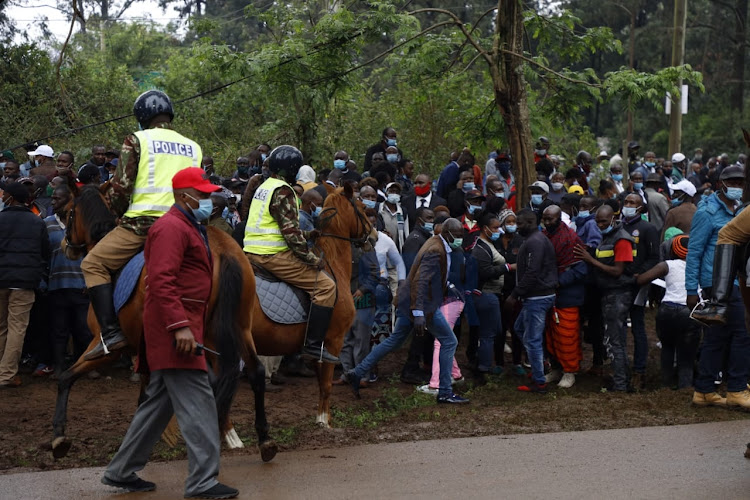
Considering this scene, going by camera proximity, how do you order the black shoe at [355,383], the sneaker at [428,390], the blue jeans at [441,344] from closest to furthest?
the blue jeans at [441,344], the black shoe at [355,383], the sneaker at [428,390]

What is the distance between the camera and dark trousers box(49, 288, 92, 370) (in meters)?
11.5

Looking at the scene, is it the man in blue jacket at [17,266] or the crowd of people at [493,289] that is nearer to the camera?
the crowd of people at [493,289]

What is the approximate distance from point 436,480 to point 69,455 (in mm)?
3233

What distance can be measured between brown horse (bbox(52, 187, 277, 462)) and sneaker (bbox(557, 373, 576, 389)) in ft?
16.6

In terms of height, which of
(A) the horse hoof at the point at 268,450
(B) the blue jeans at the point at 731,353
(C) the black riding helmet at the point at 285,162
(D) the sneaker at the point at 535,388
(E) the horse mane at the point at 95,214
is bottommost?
(D) the sneaker at the point at 535,388

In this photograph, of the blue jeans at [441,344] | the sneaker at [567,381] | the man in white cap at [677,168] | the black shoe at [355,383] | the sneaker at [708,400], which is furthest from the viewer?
the man in white cap at [677,168]

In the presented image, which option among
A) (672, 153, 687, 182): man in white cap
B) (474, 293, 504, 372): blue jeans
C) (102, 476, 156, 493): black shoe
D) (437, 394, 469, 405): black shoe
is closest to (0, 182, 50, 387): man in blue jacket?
(437, 394, 469, 405): black shoe

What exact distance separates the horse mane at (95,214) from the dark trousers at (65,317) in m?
3.02

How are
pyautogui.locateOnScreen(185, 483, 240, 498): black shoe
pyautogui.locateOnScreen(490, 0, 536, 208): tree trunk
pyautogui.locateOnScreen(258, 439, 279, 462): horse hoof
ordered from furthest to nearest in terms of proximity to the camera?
pyautogui.locateOnScreen(490, 0, 536, 208): tree trunk
pyautogui.locateOnScreen(258, 439, 279, 462): horse hoof
pyautogui.locateOnScreen(185, 483, 240, 498): black shoe

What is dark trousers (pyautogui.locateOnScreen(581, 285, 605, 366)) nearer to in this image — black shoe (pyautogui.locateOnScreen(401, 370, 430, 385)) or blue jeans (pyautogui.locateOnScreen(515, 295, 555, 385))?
blue jeans (pyautogui.locateOnScreen(515, 295, 555, 385))

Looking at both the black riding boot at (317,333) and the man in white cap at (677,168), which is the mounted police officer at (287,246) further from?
the man in white cap at (677,168)

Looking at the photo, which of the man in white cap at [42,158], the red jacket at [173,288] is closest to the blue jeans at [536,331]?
the red jacket at [173,288]

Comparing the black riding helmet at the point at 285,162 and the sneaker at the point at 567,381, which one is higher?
the black riding helmet at the point at 285,162

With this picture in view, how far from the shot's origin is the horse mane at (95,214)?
8539mm
